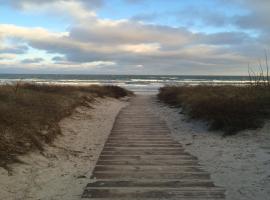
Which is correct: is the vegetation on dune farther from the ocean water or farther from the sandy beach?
the ocean water

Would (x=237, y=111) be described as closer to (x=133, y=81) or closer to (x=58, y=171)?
(x=58, y=171)

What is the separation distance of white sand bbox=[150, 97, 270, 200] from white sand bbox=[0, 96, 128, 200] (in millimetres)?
2135

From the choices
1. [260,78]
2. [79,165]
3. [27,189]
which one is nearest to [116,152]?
[79,165]

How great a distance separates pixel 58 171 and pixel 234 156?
3.55 metres

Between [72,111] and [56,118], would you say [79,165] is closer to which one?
[56,118]

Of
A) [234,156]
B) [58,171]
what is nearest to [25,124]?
[58,171]

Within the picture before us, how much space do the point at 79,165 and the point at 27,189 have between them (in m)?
1.83

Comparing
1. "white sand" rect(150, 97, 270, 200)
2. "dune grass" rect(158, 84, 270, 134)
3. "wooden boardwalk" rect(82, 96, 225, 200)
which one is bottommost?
"white sand" rect(150, 97, 270, 200)

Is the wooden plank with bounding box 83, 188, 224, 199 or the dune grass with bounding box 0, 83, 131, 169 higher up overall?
the dune grass with bounding box 0, 83, 131, 169

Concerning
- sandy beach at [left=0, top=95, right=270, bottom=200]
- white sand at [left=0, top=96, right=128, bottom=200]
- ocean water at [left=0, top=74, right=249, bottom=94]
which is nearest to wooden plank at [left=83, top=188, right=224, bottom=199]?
sandy beach at [left=0, top=95, right=270, bottom=200]

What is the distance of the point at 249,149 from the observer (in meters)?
8.98

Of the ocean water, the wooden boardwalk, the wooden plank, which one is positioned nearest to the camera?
the wooden plank

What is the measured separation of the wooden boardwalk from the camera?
18.3 feet

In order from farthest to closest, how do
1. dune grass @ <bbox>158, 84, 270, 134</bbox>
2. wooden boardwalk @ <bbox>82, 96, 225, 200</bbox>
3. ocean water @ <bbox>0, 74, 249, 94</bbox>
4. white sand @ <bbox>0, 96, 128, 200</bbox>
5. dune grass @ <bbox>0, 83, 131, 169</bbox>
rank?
ocean water @ <bbox>0, 74, 249, 94</bbox> → dune grass @ <bbox>158, 84, 270, 134</bbox> → dune grass @ <bbox>0, 83, 131, 169</bbox> → white sand @ <bbox>0, 96, 128, 200</bbox> → wooden boardwalk @ <bbox>82, 96, 225, 200</bbox>
